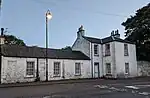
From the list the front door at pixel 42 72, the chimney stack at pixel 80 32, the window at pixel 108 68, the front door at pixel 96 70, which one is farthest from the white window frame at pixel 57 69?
the window at pixel 108 68

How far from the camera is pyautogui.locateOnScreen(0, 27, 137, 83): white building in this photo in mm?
22020

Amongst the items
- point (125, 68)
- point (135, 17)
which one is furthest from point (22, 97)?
point (135, 17)

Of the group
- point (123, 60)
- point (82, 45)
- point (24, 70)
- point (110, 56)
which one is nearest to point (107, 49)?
point (110, 56)

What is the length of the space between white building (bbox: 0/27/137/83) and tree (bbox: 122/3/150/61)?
6783mm

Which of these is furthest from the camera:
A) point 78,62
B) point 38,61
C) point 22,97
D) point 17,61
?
point 78,62

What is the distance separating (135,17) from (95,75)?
18.9m

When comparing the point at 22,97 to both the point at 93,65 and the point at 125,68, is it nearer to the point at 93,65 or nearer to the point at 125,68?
the point at 93,65

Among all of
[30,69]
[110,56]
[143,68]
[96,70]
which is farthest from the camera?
[143,68]

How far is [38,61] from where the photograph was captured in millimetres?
23812

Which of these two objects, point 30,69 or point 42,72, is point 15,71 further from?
point 42,72

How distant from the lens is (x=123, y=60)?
95.3 ft

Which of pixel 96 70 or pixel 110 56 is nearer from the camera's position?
pixel 110 56

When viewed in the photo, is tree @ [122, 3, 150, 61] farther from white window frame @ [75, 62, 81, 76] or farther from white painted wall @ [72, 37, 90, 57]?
white window frame @ [75, 62, 81, 76]

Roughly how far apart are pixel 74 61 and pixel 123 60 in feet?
25.5
